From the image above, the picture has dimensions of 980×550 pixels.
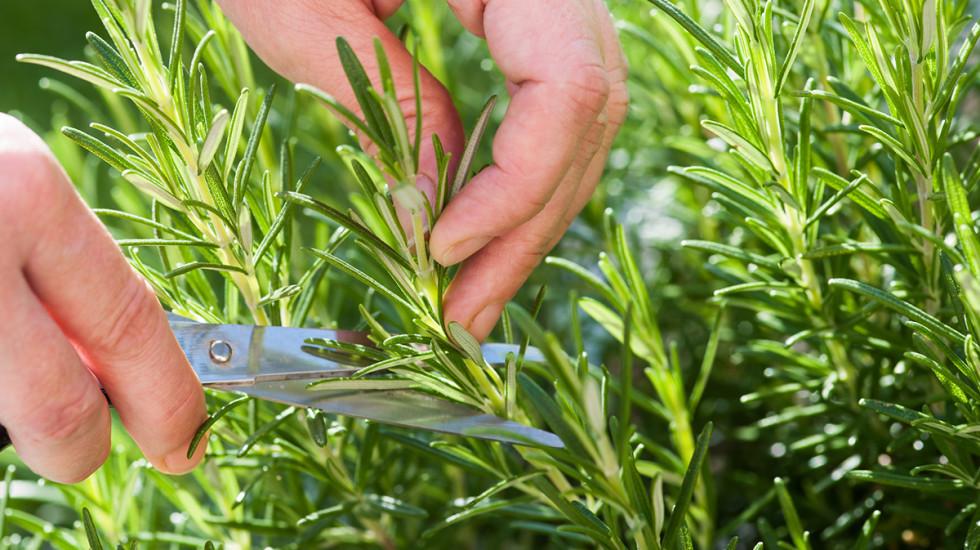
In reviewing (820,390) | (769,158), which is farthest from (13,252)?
(820,390)

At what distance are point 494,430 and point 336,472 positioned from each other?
14.9 inches

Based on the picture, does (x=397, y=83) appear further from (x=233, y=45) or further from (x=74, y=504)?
(x=74, y=504)

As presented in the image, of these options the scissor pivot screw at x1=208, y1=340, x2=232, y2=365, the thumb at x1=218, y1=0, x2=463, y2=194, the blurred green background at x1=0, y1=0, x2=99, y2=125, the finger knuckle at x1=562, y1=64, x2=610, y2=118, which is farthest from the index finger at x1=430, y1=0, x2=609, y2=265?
the blurred green background at x1=0, y1=0, x2=99, y2=125

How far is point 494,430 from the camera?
684mm

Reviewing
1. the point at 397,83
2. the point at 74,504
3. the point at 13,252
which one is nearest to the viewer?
the point at 13,252

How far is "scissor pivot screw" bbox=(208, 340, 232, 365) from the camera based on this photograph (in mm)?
849

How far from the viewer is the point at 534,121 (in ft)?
2.57

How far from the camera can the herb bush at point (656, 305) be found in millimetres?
765

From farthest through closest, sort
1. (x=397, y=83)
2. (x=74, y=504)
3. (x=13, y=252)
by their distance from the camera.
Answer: (x=74, y=504)
(x=397, y=83)
(x=13, y=252)

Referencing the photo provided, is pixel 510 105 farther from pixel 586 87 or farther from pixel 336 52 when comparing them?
pixel 336 52

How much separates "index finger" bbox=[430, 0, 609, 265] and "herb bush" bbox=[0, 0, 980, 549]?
0.03 metres

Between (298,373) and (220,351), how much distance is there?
0.25ft

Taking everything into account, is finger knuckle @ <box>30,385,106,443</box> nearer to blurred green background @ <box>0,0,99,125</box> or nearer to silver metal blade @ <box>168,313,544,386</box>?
silver metal blade @ <box>168,313,544,386</box>

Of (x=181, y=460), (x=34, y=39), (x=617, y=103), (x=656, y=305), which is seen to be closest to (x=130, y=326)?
(x=181, y=460)
